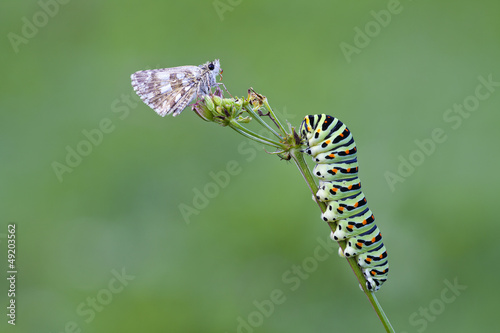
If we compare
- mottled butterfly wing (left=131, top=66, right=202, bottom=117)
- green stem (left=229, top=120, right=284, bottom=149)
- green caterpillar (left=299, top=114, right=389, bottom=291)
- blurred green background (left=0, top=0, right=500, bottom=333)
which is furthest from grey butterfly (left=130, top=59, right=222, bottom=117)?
blurred green background (left=0, top=0, right=500, bottom=333)

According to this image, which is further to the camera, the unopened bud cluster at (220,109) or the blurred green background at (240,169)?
the blurred green background at (240,169)

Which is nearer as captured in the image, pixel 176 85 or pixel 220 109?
pixel 220 109

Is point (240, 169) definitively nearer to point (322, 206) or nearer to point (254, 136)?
point (254, 136)

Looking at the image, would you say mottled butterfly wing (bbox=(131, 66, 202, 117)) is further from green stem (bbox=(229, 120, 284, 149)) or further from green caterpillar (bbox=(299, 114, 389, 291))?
green caterpillar (bbox=(299, 114, 389, 291))

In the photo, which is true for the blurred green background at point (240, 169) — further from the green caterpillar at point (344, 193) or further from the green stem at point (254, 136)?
the green stem at point (254, 136)

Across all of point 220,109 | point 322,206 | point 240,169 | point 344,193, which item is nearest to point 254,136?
point 220,109

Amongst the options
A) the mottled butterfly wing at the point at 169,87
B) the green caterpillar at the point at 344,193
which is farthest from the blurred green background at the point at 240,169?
the mottled butterfly wing at the point at 169,87

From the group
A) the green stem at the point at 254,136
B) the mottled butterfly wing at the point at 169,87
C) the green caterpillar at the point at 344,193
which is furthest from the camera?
the green caterpillar at the point at 344,193
